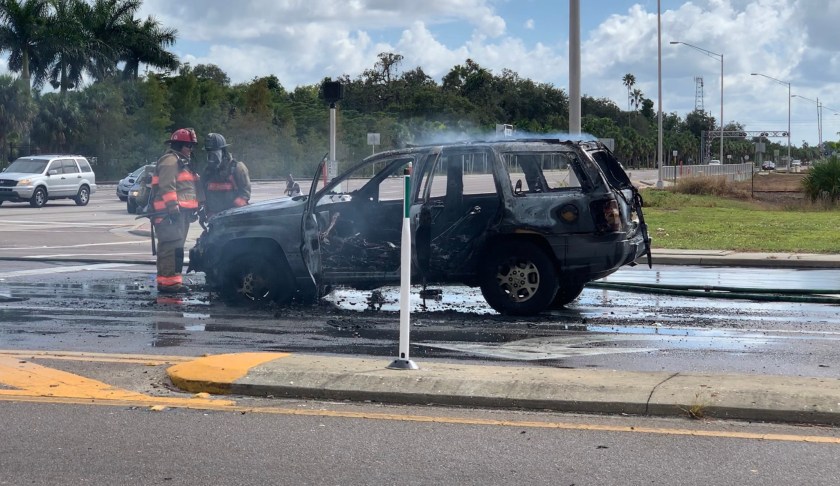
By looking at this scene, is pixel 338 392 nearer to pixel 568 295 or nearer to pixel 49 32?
pixel 568 295

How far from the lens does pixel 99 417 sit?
22.5ft

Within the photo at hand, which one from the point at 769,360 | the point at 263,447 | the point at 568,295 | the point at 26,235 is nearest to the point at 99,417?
the point at 263,447

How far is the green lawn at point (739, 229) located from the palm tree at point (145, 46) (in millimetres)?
48597

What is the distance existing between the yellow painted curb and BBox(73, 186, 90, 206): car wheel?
33.5 metres

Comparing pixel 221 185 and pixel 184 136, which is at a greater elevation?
pixel 184 136

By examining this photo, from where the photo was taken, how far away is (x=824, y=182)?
39.4 meters

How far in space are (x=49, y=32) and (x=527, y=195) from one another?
63.8 m

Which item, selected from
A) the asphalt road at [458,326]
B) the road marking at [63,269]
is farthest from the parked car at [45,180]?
the asphalt road at [458,326]

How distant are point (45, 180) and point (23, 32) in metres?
33.0

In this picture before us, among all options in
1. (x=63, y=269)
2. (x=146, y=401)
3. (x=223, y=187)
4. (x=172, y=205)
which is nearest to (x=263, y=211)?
(x=172, y=205)

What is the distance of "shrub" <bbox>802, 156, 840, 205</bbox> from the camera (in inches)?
1532

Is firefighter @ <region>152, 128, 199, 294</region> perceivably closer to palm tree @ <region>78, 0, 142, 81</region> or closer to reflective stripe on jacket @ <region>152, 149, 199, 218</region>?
reflective stripe on jacket @ <region>152, 149, 199, 218</region>

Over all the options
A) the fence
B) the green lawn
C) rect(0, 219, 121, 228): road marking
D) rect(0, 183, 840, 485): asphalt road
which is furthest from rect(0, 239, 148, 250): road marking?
the fence

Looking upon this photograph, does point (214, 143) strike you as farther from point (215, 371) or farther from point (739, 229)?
point (739, 229)
